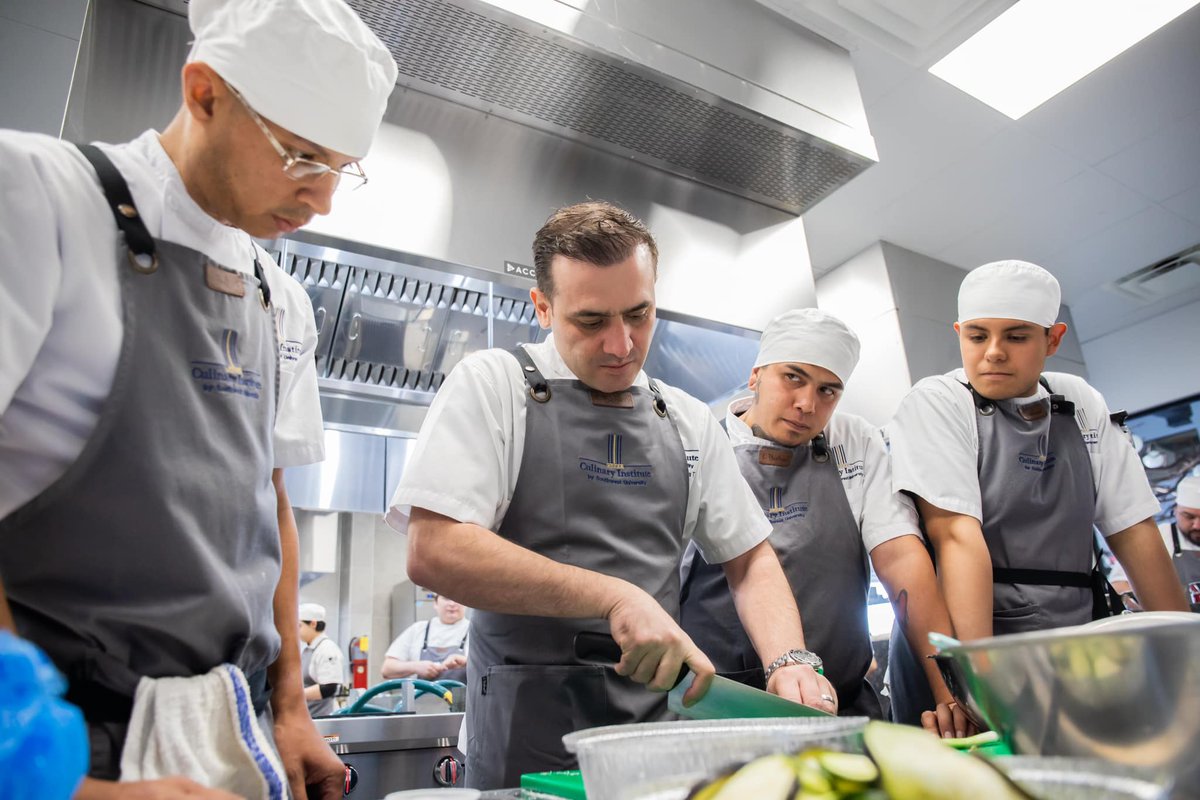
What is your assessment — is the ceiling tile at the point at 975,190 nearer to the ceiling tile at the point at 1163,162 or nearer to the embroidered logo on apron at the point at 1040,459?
the ceiling tile at the point at 1163,162

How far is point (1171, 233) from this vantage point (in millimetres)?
4301

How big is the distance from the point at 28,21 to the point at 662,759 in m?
1.99

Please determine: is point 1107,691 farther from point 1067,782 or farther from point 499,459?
point 499,459

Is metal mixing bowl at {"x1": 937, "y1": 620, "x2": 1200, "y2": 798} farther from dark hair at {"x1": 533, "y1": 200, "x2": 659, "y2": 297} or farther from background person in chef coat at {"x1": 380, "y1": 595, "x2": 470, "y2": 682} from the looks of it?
background person in chef coat at {"x1": 380, "y1": 595, "x2": 470, "y2": 682}

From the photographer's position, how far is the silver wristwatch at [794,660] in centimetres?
129

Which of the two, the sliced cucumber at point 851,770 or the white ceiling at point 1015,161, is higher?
the white ceiling at point 1015,161

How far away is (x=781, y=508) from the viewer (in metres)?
1.81

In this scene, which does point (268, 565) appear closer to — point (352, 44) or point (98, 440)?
point (98, 440)

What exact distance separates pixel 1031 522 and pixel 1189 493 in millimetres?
4042

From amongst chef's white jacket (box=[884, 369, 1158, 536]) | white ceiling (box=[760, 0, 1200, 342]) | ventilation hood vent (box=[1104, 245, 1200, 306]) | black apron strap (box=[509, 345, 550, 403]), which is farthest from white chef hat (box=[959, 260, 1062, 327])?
ventilation hood vent (box=[1104, 245, 1200, 306])

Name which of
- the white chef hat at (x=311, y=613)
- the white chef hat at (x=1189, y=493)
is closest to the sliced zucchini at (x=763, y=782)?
Answer: the white chef hat at (x=1189, y=493)

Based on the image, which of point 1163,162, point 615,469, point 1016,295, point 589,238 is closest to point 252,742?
point 615,469

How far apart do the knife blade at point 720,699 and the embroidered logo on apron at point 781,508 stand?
74 cm

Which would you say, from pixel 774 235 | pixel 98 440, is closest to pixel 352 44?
pixel 98 440
